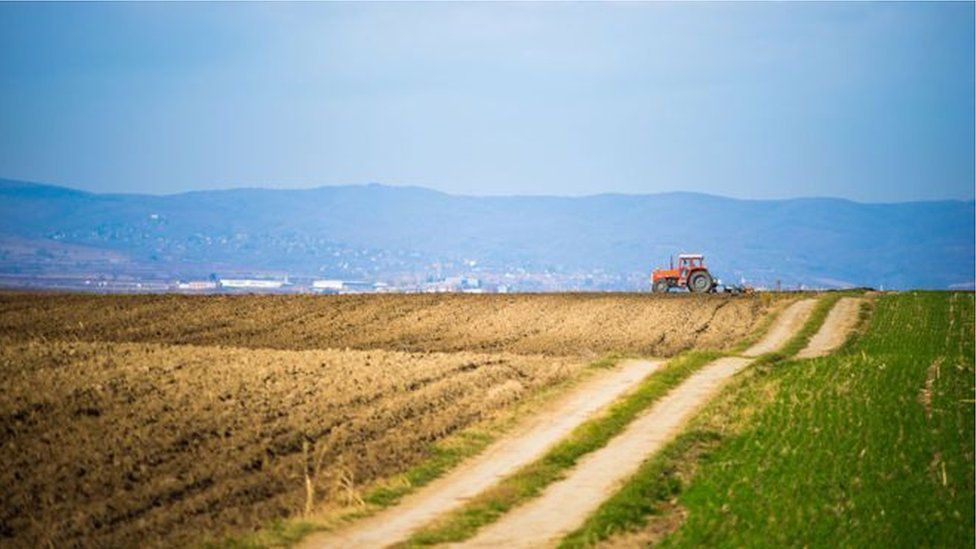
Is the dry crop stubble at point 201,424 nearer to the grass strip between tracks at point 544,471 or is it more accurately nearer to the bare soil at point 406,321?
the grass strip between tracks at point 544,471

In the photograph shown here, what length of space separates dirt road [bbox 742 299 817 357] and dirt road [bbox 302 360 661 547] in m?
13.8

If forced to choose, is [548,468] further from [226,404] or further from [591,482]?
[226,404]

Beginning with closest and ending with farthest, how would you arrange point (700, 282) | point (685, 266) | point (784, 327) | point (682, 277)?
point (784, 327) → point (700, 282) → point (682, 277) → point (685, 266)

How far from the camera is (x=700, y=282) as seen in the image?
93.6 metres

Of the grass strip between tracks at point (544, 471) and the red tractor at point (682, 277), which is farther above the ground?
the red tractor at point (682, 277)

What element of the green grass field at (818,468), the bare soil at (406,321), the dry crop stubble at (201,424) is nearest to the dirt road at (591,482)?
the green grass field at (818,468)

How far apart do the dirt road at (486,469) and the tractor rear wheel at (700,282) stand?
4984cm

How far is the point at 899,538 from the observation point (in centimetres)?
2088

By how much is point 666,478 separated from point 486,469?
400cm

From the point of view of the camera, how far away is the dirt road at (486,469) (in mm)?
23172

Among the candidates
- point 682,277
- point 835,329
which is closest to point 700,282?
point 682,277

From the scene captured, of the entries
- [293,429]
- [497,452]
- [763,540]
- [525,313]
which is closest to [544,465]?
[497,452]

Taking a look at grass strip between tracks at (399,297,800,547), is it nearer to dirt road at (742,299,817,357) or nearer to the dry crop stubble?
the dry crop stubble

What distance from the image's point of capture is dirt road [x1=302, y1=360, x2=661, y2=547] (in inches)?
912
